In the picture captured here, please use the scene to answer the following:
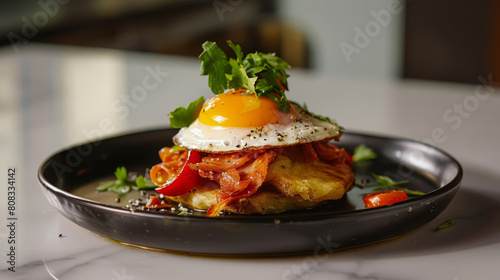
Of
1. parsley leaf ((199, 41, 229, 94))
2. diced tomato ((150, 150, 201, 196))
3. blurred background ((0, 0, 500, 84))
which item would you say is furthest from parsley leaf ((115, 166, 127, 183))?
blurred background ((0, 0, 500, 84))

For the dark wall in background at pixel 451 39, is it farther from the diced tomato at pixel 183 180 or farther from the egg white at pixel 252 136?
the diced tomato at pixel 183 180

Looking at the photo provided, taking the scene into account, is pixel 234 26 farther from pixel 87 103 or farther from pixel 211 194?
pixel 211 194

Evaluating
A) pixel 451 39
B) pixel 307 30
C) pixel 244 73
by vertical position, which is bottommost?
pixel 307 30

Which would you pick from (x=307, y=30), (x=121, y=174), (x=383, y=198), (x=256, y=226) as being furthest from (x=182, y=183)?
(x=307, y=30)

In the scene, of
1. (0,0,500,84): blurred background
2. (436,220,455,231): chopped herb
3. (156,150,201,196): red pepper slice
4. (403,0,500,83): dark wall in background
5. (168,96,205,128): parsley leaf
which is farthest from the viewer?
(0,0,500,84): blurred background

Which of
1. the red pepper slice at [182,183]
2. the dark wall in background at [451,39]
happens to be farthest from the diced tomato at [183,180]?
the dark wall in background at [451,39]

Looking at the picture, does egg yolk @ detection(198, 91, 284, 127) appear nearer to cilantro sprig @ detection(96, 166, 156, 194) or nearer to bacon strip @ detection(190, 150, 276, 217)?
bacon strip @ detection(190, 150, 276, 217)

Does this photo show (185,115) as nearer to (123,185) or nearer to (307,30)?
(123,185)
